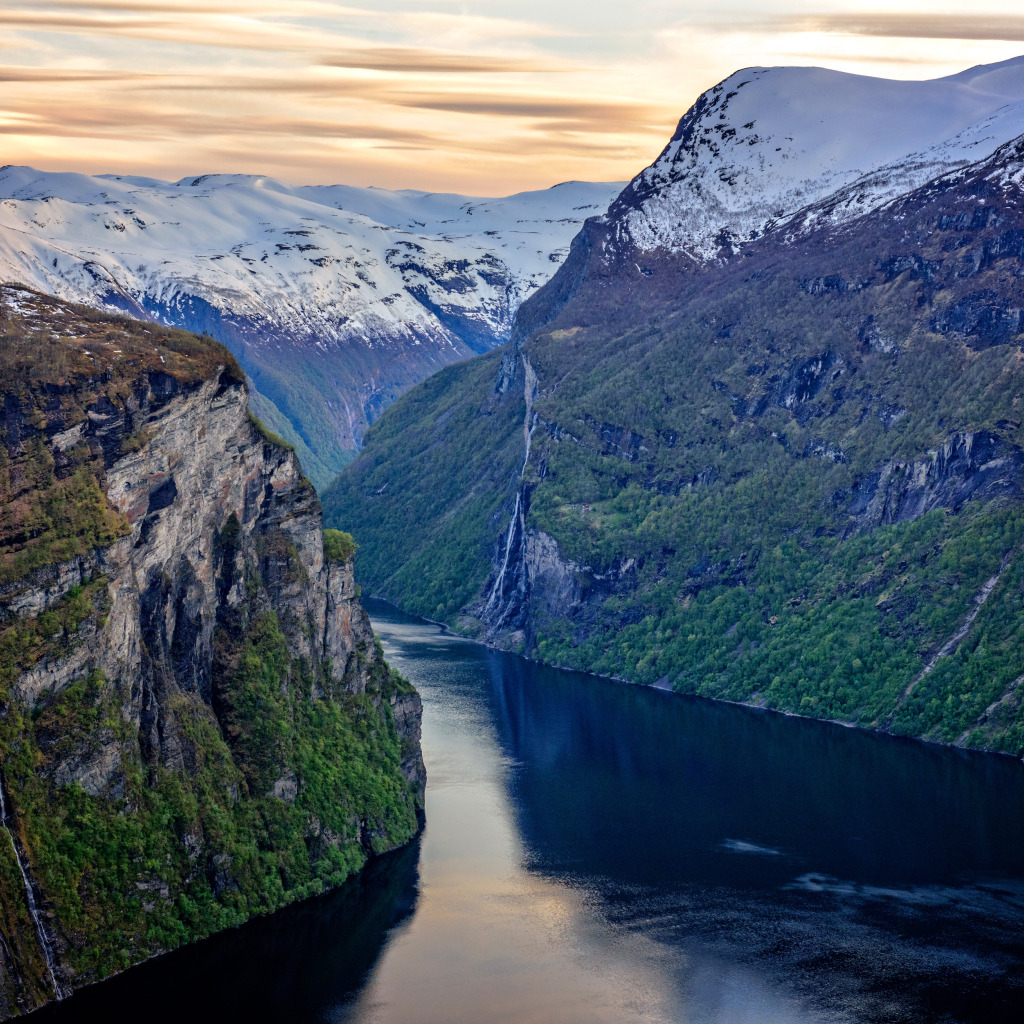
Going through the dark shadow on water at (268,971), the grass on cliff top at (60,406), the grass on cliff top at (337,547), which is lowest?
the dark shadow on water at (268,971)

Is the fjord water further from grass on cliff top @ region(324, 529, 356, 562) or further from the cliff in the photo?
grass on cliff top @ region(324, 529, 356, 562)

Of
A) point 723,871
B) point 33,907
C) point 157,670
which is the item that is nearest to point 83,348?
point 157,670

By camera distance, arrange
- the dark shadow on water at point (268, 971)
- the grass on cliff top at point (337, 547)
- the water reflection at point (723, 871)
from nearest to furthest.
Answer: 1. the dark shadow on water at point (268, 971)
2. the water reflection at point (723, 871)
3. the grass on cliff top at point (337, 547)

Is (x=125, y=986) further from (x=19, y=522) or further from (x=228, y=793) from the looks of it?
(x=19, y=522)

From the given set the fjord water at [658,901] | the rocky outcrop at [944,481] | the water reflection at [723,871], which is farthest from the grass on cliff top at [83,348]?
the rocky outcrop at [944,481]

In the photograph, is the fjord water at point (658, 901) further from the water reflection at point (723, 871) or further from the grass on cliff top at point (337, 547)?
the grass on cliff top at point (337, 547)
